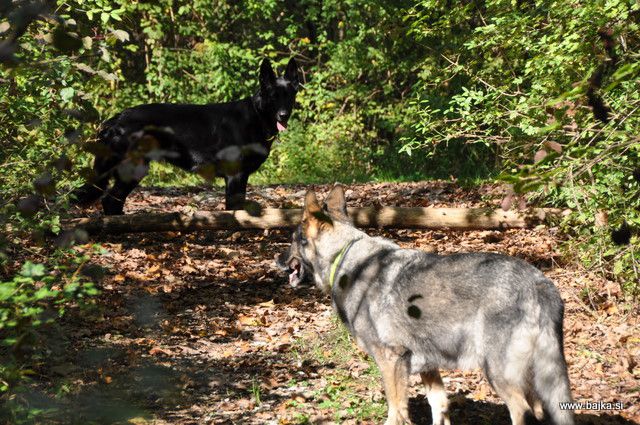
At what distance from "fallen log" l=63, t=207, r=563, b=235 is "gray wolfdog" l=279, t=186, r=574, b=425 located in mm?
3893

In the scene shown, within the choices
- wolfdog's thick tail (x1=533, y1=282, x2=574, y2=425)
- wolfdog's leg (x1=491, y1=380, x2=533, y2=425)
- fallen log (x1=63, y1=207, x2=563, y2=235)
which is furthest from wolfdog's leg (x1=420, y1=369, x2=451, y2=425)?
fallen log (x1=63, y1=207, x2=563, y2=235)

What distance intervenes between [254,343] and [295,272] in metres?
1.71

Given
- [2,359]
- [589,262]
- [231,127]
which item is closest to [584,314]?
[589,262]

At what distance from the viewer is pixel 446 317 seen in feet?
15.3

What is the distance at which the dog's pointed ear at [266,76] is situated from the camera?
38.9ft

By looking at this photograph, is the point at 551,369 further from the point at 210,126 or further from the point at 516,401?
the point at 210,126

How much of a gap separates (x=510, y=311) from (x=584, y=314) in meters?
3.38

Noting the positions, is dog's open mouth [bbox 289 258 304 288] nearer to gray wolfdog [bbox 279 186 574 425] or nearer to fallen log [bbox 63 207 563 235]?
gray wolfdog [bbox 279 186 574 425]

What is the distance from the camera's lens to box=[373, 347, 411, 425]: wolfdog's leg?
16.0ft

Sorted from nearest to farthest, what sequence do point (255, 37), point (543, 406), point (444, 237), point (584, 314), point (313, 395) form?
point (543, 406)
point (313, 395)
point (584, 314)
point (444, 237)
point (255, 37)

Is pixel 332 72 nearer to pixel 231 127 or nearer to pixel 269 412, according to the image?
pixel 231 127

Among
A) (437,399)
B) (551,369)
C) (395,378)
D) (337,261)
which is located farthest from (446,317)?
(337,261)

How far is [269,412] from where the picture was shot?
5.64 meters

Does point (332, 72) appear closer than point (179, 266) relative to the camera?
No
